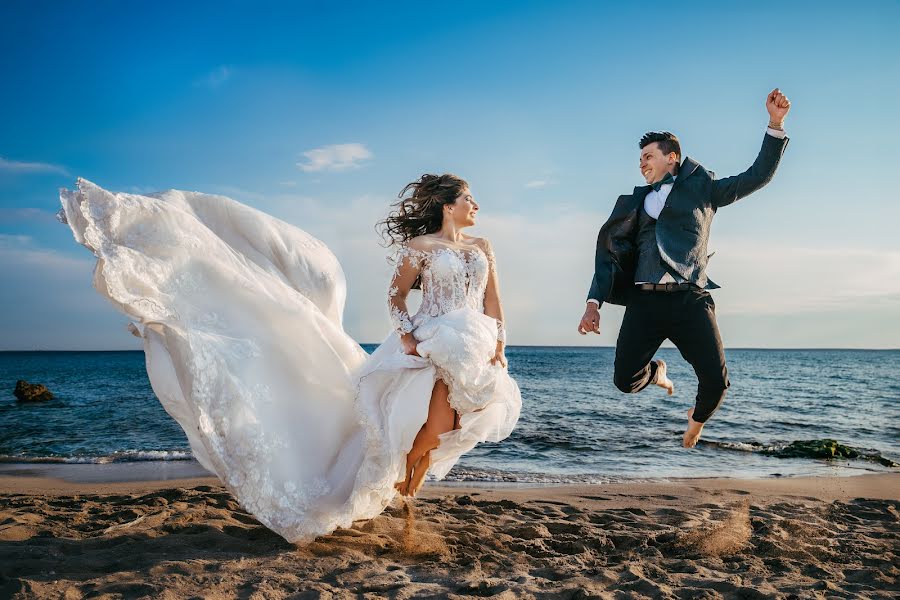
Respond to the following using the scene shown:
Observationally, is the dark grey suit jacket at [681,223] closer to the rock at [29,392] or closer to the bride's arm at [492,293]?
the bride's arm at [492,293]

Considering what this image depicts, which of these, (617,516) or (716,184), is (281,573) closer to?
(617,516)

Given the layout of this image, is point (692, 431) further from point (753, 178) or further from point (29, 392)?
point (29, 392)

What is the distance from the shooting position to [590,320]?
5.17 metres

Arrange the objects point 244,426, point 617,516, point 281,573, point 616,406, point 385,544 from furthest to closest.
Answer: point 616,406
point 617,516
point 385,544
point 244,426
point 281,573

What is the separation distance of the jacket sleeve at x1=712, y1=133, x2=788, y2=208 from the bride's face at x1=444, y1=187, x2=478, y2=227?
1.90 metres

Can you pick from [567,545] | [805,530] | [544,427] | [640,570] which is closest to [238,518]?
[567,545]

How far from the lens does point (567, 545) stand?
15.8 ft

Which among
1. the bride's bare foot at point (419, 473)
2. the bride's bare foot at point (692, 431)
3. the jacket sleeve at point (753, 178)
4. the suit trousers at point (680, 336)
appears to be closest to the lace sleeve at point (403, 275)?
the bride's bare foot at point (419, 473)

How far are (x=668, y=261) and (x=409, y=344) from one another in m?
2.01

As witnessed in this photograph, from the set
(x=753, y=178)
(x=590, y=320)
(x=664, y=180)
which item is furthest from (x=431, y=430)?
(x=753, y=178)

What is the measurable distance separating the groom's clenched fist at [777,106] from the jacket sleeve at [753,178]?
5.3 inches

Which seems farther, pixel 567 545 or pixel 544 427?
pixel 544 427

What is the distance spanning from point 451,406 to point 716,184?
8.86 ft

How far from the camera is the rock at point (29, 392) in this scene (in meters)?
21.1
